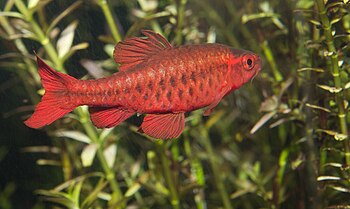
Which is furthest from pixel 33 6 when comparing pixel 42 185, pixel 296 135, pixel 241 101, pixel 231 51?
pixel 42 185

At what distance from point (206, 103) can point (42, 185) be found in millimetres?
3712

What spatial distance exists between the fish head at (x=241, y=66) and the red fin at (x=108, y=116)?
42 cm

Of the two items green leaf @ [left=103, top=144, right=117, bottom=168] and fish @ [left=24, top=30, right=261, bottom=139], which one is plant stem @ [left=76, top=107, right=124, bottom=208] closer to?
green leaf @ [left=103, top=144, right=117, bottom=168]

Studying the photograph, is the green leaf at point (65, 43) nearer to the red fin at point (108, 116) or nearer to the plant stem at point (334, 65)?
the red fin at point (108, 116)

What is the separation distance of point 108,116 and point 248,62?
1.90 ft

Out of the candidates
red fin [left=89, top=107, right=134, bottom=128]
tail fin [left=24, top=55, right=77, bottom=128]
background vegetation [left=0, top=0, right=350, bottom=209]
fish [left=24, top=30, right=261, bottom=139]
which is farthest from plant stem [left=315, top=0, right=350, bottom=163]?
tail fin [left=24, top=55, right=77, bottom=128]

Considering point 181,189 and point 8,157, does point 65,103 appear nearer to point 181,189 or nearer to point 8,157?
point 181,189

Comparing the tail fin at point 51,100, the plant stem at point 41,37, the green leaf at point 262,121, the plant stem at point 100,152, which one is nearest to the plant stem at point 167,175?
the plant stem at point 100,152

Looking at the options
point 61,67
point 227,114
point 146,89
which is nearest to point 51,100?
point 146,89

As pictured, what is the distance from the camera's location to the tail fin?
1.46 m

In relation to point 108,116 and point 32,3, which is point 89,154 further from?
point 108,116

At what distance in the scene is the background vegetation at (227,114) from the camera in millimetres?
2234

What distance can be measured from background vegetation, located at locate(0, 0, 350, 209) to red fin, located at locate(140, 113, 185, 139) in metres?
0.78

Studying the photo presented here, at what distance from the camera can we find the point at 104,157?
280 cm
